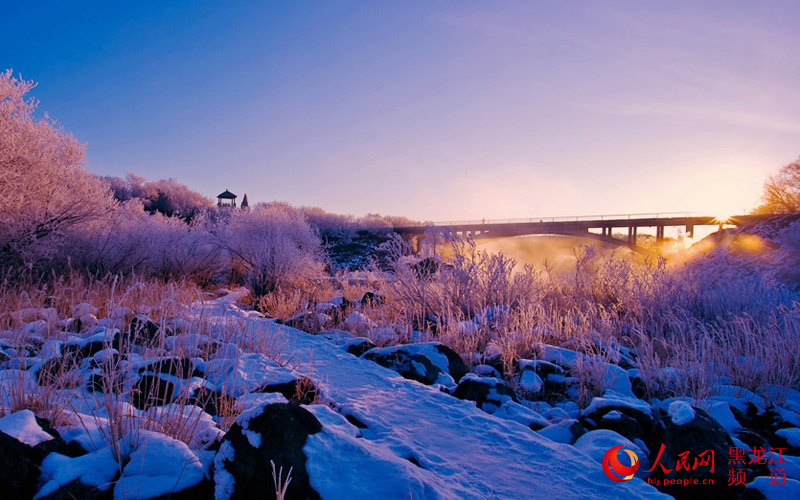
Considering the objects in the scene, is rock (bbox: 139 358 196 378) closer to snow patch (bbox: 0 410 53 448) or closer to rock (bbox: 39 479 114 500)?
snow patch (bbox: 0 410 53 448)

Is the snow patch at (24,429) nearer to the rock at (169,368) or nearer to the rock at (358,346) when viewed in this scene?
the rock at (169,368)

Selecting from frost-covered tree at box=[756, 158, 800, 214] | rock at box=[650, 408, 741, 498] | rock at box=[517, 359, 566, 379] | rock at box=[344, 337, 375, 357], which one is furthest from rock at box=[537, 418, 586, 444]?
frost-covered tree at box=[756, 158, 800, 214]

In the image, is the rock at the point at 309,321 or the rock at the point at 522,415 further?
the rock at the point at 309,321

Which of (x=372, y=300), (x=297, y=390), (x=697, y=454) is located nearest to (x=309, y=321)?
(x=372, y=300)

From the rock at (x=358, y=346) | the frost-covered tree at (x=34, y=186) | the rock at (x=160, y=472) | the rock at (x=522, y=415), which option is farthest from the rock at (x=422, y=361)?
the frost-covered tree at (x=34, y=186)

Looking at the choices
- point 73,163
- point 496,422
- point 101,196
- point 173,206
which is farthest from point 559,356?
point 173,206

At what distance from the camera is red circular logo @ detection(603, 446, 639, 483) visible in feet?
7.89

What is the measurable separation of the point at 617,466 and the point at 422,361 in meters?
2.12

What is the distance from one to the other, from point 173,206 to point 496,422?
146 feet

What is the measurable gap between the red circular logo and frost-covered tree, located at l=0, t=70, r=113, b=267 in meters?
8.36

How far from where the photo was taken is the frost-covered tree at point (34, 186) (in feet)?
23.6

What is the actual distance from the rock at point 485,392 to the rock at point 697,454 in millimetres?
1157

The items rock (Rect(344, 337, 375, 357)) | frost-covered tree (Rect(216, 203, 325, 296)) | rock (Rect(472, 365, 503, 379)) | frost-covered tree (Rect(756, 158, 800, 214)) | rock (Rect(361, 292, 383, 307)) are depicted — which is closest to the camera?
rock (Rect(472, 365, 503, 379))

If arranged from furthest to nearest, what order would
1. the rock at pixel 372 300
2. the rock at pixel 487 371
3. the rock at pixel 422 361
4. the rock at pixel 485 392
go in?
the rock at pixel 372 300, the rock at pixel 487 371, the rock at pixel 422 361, the rock at pixel 485 392
